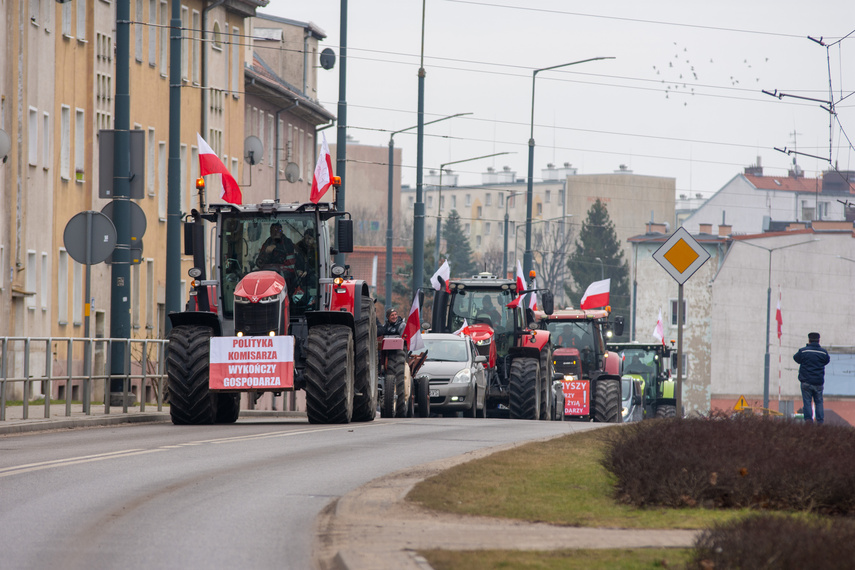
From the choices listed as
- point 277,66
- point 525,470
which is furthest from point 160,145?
point 525,470

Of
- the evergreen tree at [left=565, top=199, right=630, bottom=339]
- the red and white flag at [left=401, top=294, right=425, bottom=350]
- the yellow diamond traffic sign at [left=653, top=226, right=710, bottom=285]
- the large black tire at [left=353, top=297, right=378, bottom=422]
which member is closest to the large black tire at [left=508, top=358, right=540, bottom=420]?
the red and white flag at [left=401, top=294, right=425, bottom=350]

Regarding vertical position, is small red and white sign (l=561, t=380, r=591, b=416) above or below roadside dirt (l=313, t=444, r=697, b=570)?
below

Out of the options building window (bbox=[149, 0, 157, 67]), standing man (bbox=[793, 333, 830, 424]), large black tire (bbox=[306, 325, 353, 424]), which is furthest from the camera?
building window (bbox=[149, 0, 157, 67])

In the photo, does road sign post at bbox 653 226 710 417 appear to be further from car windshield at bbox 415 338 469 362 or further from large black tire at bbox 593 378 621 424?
large black tire at bbox 593 378 621 424

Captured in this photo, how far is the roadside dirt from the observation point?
895cm

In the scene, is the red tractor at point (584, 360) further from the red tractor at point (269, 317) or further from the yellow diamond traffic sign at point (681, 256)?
the red tractor at point (269, 317)

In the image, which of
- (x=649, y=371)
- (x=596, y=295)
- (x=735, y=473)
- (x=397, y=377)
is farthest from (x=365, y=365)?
(x=649, y=371)

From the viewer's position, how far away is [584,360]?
37.1m

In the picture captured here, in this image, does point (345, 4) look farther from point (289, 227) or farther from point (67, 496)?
point (67, 496)

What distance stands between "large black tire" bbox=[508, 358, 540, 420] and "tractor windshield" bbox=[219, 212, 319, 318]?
9.40 meters

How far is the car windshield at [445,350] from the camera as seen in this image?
1173 inches

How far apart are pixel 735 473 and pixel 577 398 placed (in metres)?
24.2

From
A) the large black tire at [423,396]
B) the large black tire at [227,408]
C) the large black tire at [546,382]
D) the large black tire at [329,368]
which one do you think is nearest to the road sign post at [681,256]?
the large black tire at [329,368]

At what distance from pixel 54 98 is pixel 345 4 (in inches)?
394
